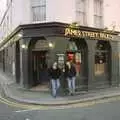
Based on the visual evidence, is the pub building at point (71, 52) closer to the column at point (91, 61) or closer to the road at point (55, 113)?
the column at point (91, 61)

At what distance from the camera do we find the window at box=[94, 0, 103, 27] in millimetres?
21583

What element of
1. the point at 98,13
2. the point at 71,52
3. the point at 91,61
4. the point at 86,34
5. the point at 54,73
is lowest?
the point at 54,73

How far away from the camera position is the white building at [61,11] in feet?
64.1

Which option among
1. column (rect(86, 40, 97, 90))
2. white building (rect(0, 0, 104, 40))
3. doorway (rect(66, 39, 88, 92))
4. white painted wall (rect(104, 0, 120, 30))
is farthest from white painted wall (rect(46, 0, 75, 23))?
white painted wall (rect(104, 0, 120, 30))

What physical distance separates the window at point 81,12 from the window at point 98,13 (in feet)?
3.42

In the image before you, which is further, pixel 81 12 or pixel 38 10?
pixel 81 12

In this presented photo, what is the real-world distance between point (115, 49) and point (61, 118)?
11.4 meters

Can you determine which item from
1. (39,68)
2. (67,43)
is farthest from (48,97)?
(39,68)

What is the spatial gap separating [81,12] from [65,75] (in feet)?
13.3

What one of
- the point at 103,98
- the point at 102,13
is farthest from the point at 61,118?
the point at 102,13

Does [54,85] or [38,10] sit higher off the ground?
[38,10]

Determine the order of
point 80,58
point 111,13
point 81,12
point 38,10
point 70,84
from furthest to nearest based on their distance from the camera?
point 111,13 → point 80,58 → point 81,12 → point 38,10 → point 70,84

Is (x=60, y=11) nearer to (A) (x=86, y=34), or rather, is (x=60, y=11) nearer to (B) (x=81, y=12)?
(B) (x=81, y=12)

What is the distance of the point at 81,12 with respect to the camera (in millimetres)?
20656
